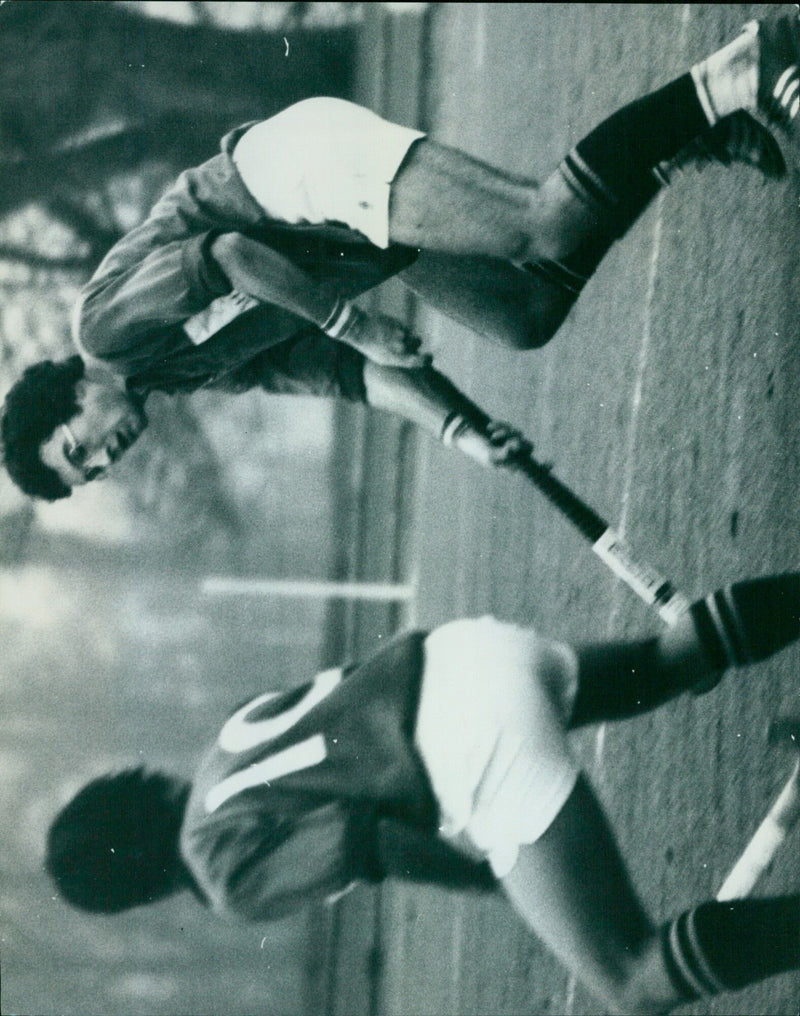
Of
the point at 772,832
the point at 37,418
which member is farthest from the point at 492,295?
the point at 772,832

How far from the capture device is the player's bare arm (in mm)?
2049

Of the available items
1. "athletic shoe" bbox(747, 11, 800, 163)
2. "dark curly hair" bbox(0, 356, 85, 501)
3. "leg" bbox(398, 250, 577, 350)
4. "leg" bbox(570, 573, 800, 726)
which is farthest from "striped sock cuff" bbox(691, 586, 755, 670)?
"dark curly hair" bbox(0, 356, 85, 501)

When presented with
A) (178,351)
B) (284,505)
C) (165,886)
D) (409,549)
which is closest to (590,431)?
(409,549)

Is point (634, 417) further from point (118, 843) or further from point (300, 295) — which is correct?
point (118, 843)

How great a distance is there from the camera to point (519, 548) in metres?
2.14

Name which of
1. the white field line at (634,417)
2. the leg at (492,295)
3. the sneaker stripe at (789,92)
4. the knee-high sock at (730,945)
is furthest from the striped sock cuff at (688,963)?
the sneaker stripe at (789,92)

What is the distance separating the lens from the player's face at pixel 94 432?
6.79ft

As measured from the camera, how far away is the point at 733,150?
6.78 feet

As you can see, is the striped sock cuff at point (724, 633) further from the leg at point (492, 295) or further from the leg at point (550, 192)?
the leg at point (550, 192)

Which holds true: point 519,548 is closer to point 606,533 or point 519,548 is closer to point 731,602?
point 606,533

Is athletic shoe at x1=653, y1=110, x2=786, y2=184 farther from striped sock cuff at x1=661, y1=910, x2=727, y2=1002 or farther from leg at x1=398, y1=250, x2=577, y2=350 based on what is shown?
striped sock cuff at x1=661, y1=910, x2=727, y2=1002

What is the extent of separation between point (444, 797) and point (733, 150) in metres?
1.24

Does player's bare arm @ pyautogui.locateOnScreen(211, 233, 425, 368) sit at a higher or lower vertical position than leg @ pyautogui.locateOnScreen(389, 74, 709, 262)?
lower

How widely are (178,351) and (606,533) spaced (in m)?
0.82
